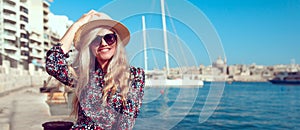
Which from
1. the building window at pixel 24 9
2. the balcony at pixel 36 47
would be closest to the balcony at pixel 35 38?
the balcony at pixel 36 47

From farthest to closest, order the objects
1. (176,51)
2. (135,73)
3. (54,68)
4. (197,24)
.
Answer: (176,51)
(197,24)
(135,73)
(54,68)

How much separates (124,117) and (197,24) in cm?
88

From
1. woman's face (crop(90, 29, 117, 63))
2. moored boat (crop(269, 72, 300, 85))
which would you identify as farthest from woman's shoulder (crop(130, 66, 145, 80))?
moored boat (crop(269, 72, 300, 85))

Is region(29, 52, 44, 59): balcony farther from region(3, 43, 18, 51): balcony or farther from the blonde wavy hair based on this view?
the blonde wavy hair

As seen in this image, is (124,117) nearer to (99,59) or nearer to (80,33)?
(99,59)

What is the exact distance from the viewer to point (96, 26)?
1.89 metres

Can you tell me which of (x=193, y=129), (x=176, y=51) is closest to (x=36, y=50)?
(x=193, y=129)

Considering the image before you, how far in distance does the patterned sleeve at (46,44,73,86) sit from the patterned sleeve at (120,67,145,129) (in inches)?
15.2

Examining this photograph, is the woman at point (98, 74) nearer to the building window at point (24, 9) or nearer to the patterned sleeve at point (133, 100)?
the patterned sleeve at point (133, 100)

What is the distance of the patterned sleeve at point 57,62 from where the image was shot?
1819 mm

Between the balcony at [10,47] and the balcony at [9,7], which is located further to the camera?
the balcony at [9,7]

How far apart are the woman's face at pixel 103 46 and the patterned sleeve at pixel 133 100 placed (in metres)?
0.17

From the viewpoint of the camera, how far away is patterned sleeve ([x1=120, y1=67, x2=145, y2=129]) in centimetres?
190

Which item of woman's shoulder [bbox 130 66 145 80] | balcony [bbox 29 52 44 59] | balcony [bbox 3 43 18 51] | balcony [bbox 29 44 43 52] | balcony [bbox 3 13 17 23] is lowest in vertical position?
woman's shoulder [bbox 130 66 145 80]
